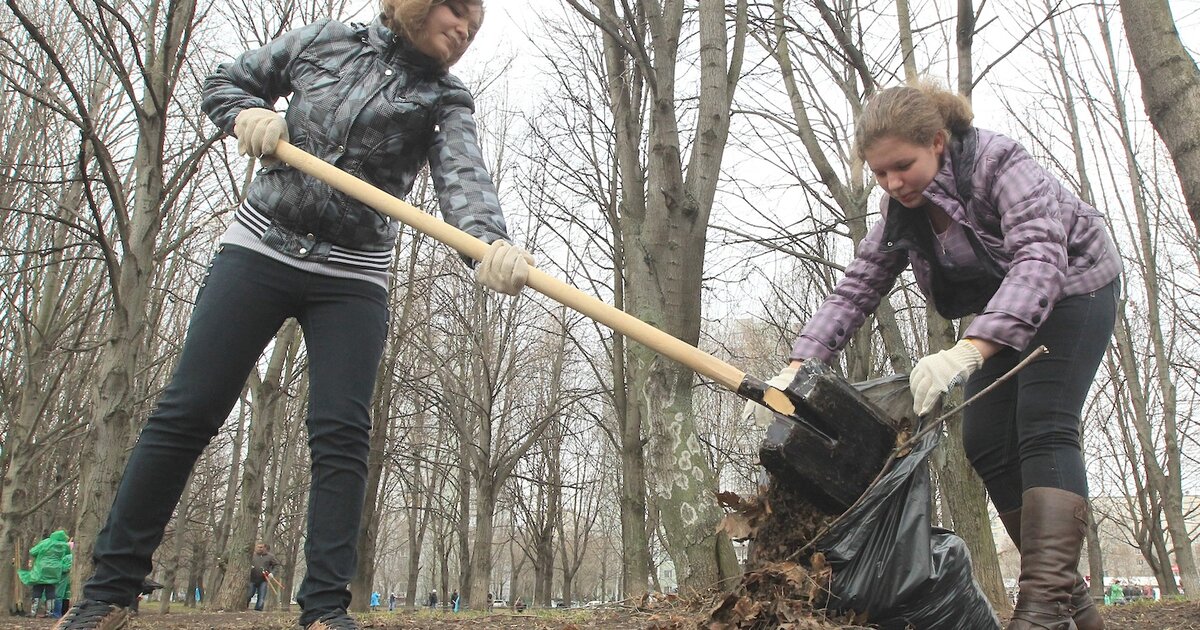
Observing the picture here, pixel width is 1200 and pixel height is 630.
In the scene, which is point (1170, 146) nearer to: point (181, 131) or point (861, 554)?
point (861, 554)

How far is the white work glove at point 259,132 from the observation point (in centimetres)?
247

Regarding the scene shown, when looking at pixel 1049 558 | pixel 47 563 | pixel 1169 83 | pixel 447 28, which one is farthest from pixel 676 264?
pixel 47 563

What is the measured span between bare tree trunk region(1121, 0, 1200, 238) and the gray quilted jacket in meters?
2.62

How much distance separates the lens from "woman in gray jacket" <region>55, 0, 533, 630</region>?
87.7 inches

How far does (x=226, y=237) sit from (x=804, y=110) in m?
7.93

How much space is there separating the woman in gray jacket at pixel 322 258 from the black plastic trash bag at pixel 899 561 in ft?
3.82

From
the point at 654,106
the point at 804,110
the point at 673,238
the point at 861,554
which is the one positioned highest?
the point at 804,110

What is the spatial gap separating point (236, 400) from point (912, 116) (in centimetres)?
204

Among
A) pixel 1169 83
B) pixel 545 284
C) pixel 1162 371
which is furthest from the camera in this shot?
pixel 1162 371

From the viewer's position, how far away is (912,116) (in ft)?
7.80

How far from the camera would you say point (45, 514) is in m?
19.0

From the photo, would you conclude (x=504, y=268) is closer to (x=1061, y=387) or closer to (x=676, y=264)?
(x=1061, y=387)

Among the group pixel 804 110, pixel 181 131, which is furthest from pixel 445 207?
pixel 181 131

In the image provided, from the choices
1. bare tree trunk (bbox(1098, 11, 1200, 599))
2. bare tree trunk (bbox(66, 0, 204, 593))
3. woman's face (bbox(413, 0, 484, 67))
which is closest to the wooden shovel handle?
woman's face (bbox(413, 0, 484, 67))
